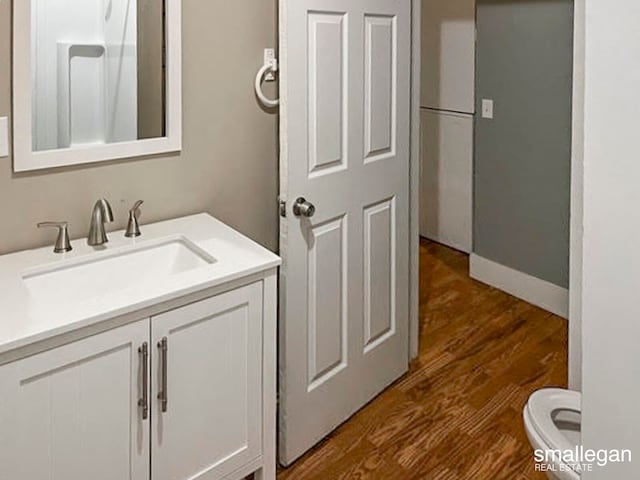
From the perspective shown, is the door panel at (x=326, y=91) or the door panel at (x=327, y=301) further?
the door panel at (x=327, y=301)

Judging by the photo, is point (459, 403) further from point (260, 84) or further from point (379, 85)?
point (260, 84)

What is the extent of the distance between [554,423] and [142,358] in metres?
1.21

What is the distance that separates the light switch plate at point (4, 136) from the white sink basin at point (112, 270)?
0.34 m

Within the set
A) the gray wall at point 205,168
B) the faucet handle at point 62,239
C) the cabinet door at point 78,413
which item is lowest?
the cabinet door at point 78,413

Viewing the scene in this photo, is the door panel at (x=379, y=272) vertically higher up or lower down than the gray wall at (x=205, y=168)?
lower down

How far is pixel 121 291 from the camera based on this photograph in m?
1.60

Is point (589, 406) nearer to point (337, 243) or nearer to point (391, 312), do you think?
point (337, 243)

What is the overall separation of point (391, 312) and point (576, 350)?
0.79 metres

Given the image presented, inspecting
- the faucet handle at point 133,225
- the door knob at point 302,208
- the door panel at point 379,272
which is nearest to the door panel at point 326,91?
the door knob at point 302,208

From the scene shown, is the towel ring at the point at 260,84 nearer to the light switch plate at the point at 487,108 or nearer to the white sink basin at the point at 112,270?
the white sink basin at the point at 112,270

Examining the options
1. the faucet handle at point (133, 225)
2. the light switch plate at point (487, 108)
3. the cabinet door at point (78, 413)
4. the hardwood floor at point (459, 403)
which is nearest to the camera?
the cabinet door at point (78, 413)

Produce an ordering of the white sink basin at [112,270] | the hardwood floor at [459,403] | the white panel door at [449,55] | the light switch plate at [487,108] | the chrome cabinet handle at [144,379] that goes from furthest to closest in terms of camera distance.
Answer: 1. the white panel door at [449,55]
2. the light switch plate at [487,108]
3. the hardwood floor at [459,403]
4. the white sink basin at [112,270]
5. the chrome cabinet handle at [144,379]

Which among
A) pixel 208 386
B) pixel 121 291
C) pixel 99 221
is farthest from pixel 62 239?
pixel 208 386

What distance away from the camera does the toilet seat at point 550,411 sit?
1.72 meters
